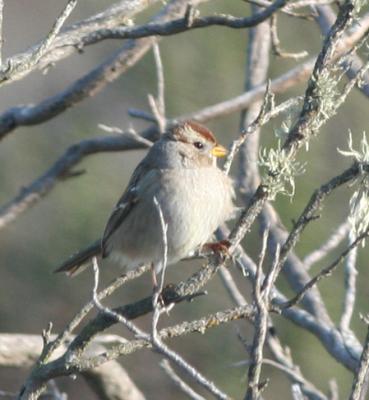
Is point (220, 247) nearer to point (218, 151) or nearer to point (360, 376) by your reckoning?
point (360, 376)

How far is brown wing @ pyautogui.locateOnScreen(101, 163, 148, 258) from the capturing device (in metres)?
5.09

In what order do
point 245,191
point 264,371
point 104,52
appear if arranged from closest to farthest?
point 245,191 < point 264,371 < point 104,52

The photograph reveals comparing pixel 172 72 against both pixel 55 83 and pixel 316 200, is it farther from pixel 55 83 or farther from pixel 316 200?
pixel 316 200

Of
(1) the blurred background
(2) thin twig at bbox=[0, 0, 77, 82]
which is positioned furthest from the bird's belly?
(1) the blurred background

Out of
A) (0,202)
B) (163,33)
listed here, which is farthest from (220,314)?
(0,202)

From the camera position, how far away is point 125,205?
5.16 metres

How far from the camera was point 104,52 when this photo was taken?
428 inches

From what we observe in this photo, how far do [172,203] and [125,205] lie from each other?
0.40 meters

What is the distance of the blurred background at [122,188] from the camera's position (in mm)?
8578

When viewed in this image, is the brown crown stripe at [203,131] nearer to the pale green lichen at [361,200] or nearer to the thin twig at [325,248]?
the thin twig at [325,248]

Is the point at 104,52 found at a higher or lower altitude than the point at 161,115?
lower

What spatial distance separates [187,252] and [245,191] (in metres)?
0.72

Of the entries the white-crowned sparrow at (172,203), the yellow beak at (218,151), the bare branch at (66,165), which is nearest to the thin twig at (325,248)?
the white-crowned sparrow at (172,203)

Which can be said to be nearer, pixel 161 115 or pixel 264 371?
pixel 161 115
